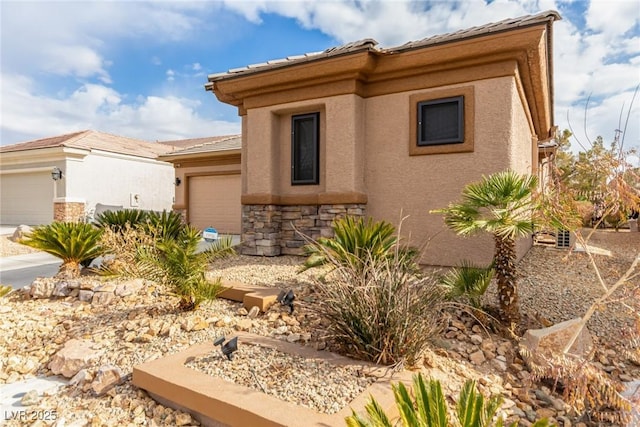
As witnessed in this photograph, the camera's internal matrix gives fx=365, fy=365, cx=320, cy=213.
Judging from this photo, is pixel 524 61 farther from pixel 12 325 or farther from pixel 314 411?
pixel 12 325

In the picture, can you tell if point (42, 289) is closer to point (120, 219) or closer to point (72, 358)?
point (120, 219)

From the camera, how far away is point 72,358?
14.1 ft

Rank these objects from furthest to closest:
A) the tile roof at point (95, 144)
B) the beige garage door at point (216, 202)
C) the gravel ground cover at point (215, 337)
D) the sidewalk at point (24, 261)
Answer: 1. the tile roof at point (95, 144)
2. the beige garage door at point (216, 202)
3. the sidewalk at point (24, 261)
4. the gravel ground cover at point (215, 337)

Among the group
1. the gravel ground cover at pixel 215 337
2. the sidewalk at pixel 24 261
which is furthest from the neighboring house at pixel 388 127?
the sidewalk at pixel 24 261

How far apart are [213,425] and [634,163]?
4555 millimetres

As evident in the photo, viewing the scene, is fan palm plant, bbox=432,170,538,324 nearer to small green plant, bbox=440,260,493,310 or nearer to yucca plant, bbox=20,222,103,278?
small green plant, bbox=440,260,493,310

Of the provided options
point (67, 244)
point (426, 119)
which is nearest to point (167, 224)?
point (67, 244)

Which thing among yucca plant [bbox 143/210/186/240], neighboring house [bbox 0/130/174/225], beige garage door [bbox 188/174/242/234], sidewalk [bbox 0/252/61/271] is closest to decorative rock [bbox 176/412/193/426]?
yucca plant [bbox 143/210/186/240]

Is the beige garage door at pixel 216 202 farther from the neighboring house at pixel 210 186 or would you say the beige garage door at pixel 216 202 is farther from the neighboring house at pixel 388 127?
the neighboring house at pixel 388 127

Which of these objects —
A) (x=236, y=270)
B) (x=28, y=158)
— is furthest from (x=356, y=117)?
(x=28, y=158)

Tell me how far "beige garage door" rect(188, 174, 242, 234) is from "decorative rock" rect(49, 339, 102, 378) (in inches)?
400

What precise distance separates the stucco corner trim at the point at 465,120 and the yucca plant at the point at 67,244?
7.36 m

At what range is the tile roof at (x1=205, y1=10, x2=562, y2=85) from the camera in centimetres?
684

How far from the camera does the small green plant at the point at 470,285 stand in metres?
4.88
